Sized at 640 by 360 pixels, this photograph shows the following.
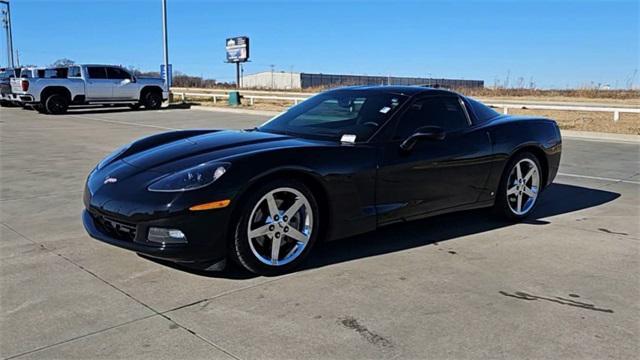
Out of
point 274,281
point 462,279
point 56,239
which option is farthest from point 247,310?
point 56,239

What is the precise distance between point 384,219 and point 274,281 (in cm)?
108

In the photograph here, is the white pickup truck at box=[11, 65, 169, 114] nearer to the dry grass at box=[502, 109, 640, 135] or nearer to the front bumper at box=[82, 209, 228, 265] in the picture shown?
the dry grass at box=[502, 109, 640, 135]

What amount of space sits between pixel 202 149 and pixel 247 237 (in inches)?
33.1

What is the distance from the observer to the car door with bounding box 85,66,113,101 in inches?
909

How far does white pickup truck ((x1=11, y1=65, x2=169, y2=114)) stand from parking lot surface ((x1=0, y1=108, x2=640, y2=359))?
17.8 metres

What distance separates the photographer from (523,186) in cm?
589

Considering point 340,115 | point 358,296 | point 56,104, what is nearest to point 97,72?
point 56,104

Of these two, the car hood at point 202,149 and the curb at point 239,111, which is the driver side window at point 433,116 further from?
the curb at point 239,111

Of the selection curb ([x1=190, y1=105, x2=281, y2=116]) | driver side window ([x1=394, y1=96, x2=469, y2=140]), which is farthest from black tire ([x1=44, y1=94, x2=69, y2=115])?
driver side window ([x1=394, y1=96, x2=469, y2=140])

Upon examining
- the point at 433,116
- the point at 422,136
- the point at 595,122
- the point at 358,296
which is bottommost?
the point at 358,296

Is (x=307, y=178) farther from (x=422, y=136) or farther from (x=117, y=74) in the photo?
(x=117, y=74)

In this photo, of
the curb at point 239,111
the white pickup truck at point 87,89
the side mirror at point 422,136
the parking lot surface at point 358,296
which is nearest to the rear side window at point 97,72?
A: the white pickup truck at point 87,89

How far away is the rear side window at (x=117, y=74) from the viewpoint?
77.6 feet

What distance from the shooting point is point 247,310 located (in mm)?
3488
